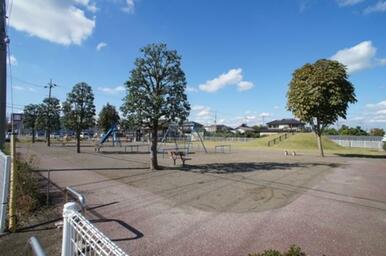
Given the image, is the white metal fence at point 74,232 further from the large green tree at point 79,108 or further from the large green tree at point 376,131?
the large green tree at point 376,131

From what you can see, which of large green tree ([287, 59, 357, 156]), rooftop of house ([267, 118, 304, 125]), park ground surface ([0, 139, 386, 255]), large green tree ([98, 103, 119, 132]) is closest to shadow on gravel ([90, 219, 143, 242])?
park ground surface ([0, 139, 386, 255])

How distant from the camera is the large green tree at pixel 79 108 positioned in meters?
24.6

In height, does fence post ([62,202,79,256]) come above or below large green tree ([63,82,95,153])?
below

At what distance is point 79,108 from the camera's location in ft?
81.6

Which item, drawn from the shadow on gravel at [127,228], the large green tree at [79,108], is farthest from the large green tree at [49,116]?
the shadow on gravel at [127,228]

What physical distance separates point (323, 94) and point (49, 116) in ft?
113

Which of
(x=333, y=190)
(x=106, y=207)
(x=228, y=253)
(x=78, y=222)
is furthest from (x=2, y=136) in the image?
(x=333, y=190)

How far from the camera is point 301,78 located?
24750mm

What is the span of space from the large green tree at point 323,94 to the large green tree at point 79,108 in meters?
19.1

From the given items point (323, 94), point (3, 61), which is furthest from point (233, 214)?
point (323, 94)

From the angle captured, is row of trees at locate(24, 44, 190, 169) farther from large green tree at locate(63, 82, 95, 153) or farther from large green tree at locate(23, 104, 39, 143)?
large green tree at locate(23, 104, 39, 143)

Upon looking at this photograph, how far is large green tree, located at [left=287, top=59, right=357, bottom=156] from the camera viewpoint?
2230cm

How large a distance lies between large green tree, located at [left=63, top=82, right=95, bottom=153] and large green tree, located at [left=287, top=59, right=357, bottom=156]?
19.1 m

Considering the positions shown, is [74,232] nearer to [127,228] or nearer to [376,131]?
[127,228]
